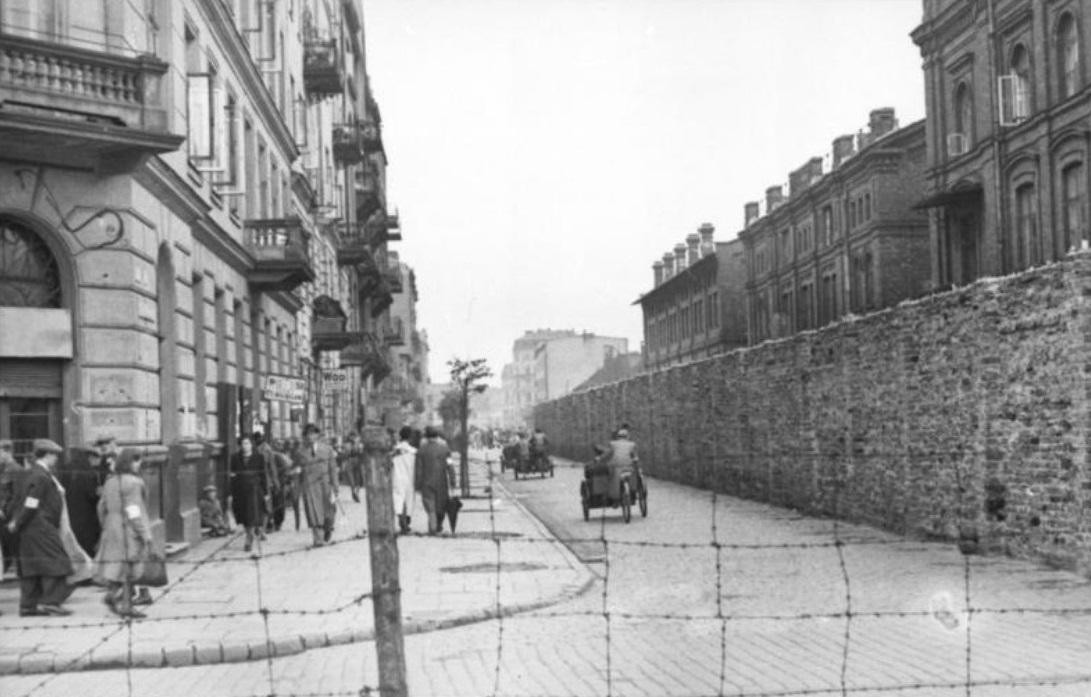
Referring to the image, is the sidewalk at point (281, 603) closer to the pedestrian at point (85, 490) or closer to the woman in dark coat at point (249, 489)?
the woman in dark coat at point (249, 489)

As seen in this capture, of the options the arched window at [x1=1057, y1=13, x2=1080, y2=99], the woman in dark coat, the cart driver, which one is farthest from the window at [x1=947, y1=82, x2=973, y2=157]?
the woman in dark coat

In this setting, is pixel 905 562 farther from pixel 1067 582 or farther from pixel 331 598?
pixel 331 598

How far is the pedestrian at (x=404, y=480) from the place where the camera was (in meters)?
20.7

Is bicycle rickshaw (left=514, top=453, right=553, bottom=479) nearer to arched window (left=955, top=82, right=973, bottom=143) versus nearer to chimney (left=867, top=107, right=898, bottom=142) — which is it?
arched window (left=955, top=82, right=973, bottom=143)

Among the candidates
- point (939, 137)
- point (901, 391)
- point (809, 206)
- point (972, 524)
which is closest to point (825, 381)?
point (901, 391)

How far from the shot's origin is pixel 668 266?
9250cm

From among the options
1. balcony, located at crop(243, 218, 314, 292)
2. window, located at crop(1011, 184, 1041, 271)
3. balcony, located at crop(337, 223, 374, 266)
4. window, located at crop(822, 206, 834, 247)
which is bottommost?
balcony, located at crop(243, 218, 314, 292)

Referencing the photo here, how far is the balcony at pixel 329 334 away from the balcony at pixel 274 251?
11826mm

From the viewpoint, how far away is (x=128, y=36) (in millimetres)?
16625

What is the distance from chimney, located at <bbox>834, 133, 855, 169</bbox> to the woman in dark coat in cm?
4148

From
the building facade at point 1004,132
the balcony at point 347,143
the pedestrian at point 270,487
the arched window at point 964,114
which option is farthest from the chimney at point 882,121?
the pedestrian at point 270,487

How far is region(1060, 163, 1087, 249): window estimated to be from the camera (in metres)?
36.1

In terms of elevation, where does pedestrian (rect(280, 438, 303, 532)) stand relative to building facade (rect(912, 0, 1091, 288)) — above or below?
below

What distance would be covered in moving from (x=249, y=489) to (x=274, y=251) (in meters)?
8.91
